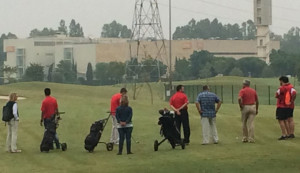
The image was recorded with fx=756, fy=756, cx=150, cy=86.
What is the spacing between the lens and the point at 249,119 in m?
23.8

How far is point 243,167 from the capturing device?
17547 mm

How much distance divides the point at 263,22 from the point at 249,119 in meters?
142

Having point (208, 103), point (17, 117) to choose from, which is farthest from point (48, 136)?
point (208, 103)

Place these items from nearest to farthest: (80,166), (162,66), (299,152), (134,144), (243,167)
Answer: (243,167) → (80,166) → (299,152) → (134,144) → (162,66)

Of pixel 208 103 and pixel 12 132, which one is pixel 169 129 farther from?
pixel 12 132

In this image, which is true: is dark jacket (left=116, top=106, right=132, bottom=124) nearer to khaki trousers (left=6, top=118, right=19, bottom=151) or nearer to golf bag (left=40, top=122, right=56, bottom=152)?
golf bag (left=40, top=122, right=56, bottom=152)

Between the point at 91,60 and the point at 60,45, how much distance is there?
1059 centimetres

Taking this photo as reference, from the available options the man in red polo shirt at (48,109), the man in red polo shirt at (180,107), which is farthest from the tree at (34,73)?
the man in red polo shirt at (180,107)

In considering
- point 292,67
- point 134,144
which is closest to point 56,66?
point 292,67

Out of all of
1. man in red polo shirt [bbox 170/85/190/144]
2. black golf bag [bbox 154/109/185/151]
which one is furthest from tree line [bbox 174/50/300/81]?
black golf bag [bbox 154/109/185/151]

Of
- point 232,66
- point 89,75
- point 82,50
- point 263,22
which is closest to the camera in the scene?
point 232,66

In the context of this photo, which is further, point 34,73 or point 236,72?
point 34,73

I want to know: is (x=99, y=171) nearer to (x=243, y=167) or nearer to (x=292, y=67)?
(x=243, y=167)

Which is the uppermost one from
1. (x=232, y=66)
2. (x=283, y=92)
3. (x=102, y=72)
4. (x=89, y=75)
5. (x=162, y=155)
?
(x=232, y=66)
